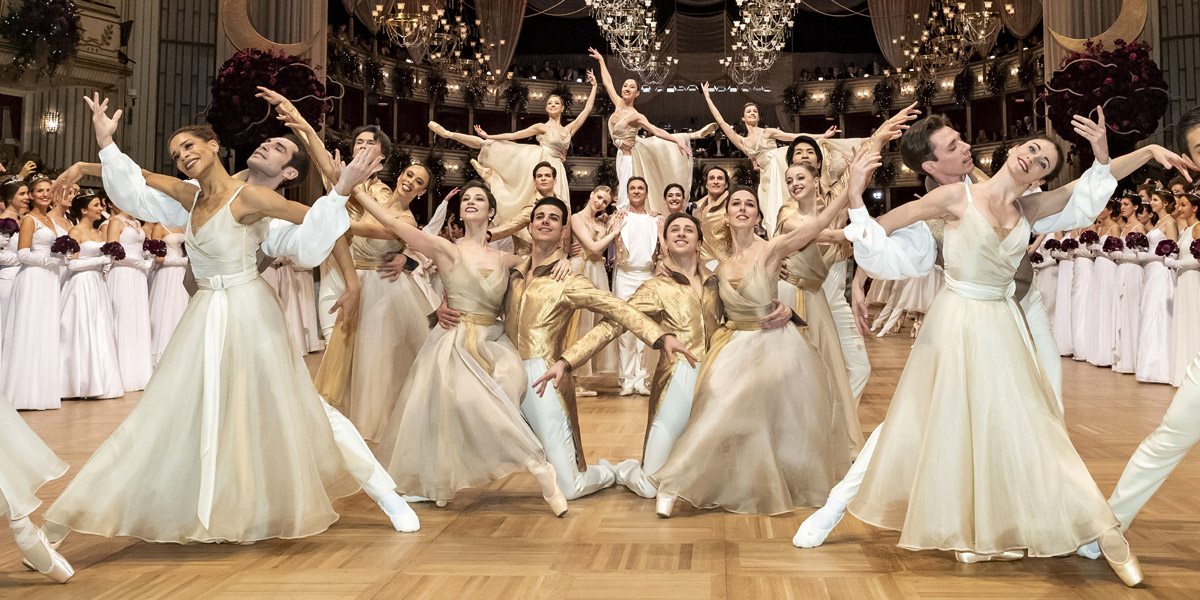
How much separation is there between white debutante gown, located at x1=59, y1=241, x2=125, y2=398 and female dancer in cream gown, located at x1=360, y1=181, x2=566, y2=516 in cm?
382

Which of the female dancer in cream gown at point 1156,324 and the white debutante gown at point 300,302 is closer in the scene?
the female dancer in cream gown at point 1156,324

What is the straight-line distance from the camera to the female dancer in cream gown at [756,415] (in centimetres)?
373

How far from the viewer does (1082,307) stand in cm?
959

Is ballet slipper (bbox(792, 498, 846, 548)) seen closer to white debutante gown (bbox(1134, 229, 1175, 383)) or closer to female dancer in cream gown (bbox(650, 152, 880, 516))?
female dancer in cream gown (bbox(650, 152, 880, 516))

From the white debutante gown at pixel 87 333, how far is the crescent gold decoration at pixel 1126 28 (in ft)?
26.0

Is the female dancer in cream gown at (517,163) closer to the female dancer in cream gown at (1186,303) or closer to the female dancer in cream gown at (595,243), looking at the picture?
the female dancer in cream gown at (595,243)

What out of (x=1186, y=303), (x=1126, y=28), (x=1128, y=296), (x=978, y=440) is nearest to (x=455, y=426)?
(x=978, y=440)

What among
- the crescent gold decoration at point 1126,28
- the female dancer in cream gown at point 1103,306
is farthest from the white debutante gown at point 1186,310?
the crescent gold decoration at point 1126,28

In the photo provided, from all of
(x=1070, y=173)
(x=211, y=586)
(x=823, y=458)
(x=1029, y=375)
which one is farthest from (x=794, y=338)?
(x=1070, y=173)

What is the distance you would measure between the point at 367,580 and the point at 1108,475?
126 inches

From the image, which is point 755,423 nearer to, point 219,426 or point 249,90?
point 219,426

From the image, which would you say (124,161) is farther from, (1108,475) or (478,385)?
(1108,475)

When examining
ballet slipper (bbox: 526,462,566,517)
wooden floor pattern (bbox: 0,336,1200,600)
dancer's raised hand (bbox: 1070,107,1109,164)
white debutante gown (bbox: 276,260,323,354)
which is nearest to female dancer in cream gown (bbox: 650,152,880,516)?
wooden floor pattern (bbox: 0,336,1200,600)

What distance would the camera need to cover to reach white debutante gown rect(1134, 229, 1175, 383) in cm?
768
